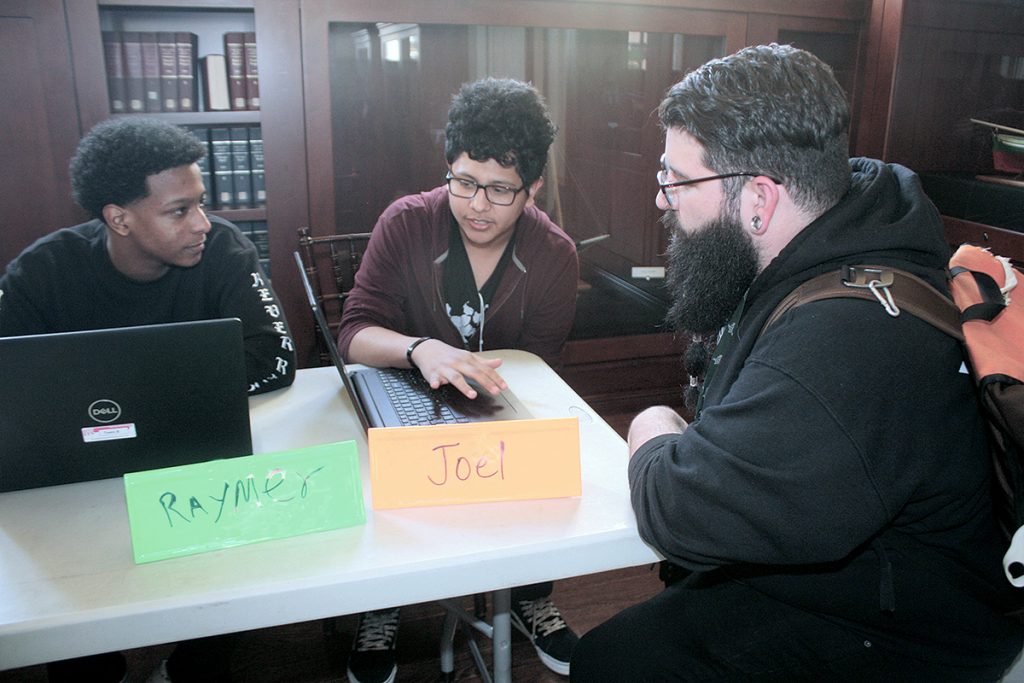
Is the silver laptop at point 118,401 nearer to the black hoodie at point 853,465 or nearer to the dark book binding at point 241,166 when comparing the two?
the black hoodie at point 853,465

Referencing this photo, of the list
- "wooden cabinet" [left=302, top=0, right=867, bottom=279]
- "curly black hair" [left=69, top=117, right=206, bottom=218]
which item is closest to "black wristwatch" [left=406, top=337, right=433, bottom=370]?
"curly black hair" [left=69, top=117, right=206, bottom=218]

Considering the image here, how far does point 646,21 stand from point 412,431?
2.20 meters

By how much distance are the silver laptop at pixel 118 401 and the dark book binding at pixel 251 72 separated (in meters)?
1.68

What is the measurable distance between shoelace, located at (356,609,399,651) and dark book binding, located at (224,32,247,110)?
5.31 ft

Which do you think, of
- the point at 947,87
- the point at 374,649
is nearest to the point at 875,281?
the point at 374,649

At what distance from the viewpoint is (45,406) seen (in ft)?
3.32

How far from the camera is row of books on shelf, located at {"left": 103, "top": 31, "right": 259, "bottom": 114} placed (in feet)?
7.82

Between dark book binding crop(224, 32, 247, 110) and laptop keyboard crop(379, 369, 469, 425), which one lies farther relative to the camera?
dark book binding crop(224, 32, 247, 110)

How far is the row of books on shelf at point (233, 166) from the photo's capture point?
100 inches

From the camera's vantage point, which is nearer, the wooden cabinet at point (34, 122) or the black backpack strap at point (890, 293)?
the black backpack strap at point (890, 293)

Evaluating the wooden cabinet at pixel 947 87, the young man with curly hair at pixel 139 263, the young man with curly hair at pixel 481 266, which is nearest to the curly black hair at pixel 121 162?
the young man with curly hair at pixel 139 263

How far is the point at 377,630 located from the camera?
1.70m

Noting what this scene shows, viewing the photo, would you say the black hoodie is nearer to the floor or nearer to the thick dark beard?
the thick dark beard

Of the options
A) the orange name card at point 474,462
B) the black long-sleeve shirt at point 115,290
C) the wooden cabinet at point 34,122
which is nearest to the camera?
the orange name card at point 474,462
